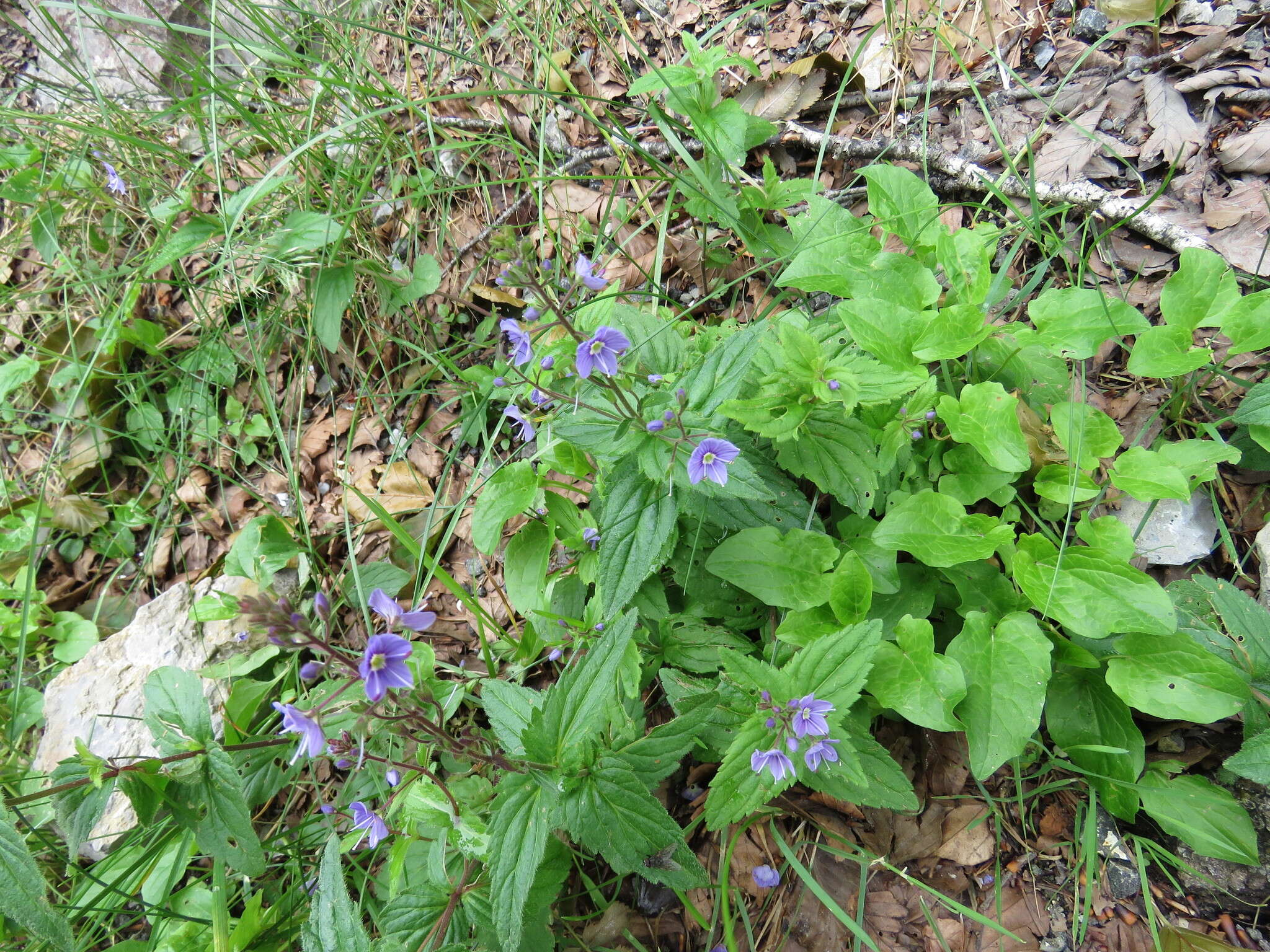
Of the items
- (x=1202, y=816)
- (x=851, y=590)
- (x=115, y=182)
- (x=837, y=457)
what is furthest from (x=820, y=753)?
(x=115, y=182)

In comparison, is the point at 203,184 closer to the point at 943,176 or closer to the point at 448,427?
the point at 448,427

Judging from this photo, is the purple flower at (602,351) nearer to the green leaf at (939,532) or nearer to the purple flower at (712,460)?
the purple flower at (712,460)

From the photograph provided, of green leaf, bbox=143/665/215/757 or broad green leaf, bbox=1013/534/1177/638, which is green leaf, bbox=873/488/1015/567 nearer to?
broad green leaf, bbox=1013/534/1177/638

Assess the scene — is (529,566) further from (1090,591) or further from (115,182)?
(115,182)

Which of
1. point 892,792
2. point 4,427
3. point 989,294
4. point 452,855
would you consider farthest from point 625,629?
point 4,427

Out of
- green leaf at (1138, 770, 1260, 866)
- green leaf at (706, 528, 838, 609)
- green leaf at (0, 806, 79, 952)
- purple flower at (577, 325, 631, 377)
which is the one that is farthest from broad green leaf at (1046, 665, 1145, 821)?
green leaf at (0, 806, 79, 952)

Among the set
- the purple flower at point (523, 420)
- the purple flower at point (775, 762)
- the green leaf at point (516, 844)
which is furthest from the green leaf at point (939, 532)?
the green leaf at point (516, 844)
